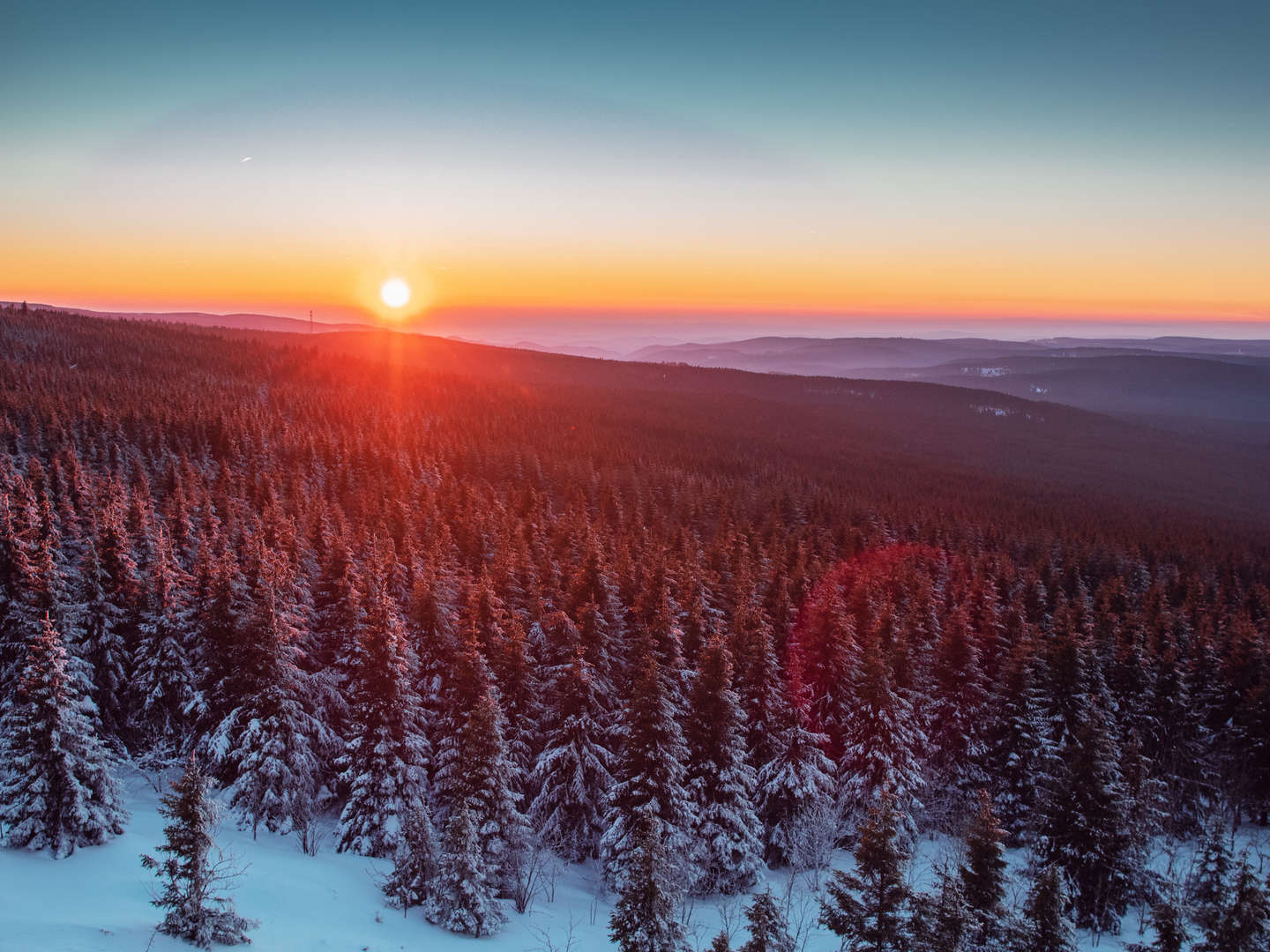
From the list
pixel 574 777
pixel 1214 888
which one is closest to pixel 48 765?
pixel 574 777

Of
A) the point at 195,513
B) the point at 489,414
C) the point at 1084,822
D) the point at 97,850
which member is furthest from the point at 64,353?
the point at 1084,822

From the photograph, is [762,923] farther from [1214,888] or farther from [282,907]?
[1214,888]

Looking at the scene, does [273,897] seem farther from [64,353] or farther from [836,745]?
[64,353]

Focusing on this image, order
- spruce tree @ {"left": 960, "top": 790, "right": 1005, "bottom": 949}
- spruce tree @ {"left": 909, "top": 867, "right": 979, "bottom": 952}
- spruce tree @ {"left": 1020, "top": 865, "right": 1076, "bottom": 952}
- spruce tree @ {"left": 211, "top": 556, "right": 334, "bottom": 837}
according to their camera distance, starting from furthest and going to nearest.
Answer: spruce tree @ {"left": 211, "top": 556, "right": 334, "bottom": 837} → spruce tree @ {"left": 960, "top": 790, "right": 1005, "bottom": 949} → spruce tree @ {"left": 1020, "top": 865, "right": 1076, "bottom": 952} → spruce tree @ {"left": 909, "top": 867, "right": 979, "bottom": 952}

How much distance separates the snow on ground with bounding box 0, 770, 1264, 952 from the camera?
15266 millimetres

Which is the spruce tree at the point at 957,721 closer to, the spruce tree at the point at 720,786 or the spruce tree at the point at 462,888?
the spruce tree at the point at 720,786

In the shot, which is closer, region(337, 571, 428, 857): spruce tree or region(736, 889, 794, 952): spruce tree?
region(736, 889, 794, 952): spruce tree

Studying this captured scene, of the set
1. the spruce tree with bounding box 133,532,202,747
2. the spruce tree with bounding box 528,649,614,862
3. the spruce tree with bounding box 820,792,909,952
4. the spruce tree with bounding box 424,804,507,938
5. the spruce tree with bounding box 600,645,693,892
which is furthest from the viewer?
the spruce tree with bounding box 133,532,202,747

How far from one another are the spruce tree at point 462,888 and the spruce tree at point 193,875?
194 inches

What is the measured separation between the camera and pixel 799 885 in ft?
87.0

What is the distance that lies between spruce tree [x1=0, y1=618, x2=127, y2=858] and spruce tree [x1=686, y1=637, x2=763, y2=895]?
18.6 metres

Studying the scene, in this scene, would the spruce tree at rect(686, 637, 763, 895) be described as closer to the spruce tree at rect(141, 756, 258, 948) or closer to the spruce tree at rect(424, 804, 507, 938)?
the spruce tree at rect(424, 804, 507, 938)

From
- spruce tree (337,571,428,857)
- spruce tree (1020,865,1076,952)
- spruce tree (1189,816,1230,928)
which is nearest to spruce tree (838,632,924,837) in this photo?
spruce tree (1189,816,1230,928)

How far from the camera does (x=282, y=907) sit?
1892cm
